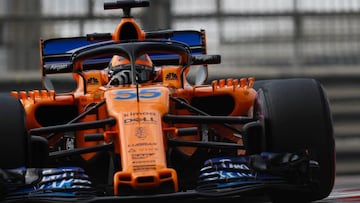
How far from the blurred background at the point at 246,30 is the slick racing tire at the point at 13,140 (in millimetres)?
4291

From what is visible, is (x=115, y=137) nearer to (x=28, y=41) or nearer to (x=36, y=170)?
(x=36, y=170)

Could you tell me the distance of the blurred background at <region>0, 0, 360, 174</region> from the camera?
9109 mm

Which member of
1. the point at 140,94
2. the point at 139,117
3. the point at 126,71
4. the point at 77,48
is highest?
the point at 77,48

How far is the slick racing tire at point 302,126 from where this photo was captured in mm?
4930

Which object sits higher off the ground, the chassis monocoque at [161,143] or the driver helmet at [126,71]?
the driver helmet at [126,71]

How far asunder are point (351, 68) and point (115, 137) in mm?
4543

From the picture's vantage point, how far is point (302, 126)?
493 centimetres

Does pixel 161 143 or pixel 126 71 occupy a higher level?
pixel 126 71

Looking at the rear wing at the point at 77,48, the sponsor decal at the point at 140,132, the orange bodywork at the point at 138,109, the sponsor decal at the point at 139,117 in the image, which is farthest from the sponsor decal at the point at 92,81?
the sponsor decal at the point at 140,132

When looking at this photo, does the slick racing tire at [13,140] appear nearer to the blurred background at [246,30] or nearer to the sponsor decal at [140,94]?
the sponsor decal at [140,94]

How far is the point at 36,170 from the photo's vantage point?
15.9 feet

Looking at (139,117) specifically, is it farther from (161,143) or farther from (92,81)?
(92,81)

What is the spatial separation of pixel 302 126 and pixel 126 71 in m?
1.30

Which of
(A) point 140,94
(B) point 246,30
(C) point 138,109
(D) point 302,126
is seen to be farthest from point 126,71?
(B) point 246,30
